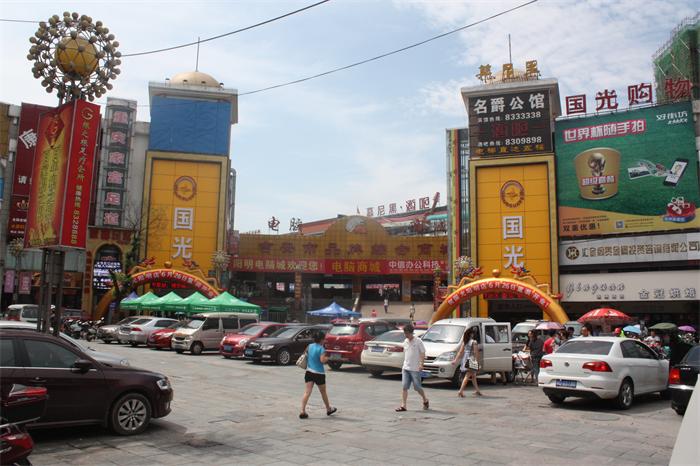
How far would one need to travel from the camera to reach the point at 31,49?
10.2m

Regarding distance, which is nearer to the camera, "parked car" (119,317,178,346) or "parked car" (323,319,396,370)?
"parked car" (323,319,396,370)

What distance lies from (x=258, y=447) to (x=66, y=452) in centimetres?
230

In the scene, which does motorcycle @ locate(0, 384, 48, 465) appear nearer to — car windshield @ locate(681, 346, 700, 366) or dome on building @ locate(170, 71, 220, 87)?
car windshield @ locate(681, 346, 700, 366)

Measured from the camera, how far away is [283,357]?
62.7 ft

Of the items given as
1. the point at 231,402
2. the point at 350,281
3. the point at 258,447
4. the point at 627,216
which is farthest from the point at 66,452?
the point at 350,281

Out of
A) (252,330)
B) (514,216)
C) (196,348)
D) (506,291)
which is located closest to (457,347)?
(252,330)

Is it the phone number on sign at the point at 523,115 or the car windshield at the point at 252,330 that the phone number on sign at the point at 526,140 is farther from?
the car windshield at the point at 252,330

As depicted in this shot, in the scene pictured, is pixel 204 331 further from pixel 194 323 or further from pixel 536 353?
pixel 536 353

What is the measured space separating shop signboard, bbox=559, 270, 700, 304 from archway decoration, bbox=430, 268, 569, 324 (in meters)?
8.07

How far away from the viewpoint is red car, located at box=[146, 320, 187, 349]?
23391 millimetres

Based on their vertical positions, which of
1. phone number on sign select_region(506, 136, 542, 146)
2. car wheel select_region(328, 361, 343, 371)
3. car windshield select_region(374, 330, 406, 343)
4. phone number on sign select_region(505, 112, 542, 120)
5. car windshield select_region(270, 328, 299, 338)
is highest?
phone number on sign select_region(505, 112, 542, 120)

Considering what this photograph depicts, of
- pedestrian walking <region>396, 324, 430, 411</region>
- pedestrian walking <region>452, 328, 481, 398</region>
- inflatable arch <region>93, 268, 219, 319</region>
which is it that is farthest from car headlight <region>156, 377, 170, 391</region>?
inflatable arch <region>93, 268, 219, 319</region>

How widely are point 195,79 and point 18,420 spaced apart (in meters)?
46.1

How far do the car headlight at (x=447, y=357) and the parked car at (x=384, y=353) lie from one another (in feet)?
4.92
